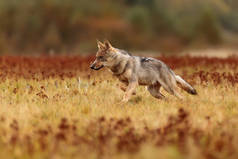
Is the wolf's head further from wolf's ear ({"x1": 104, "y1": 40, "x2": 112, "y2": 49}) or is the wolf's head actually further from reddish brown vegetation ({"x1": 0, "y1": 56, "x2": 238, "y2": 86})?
reddish brown vegetation ({"x1": 0, "y1": 56, "x2": 238, "y2": 86})

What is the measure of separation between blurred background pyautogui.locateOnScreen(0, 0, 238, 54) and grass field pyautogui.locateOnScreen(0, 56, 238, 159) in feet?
35.1

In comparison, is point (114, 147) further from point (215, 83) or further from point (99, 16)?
point (99, 16)

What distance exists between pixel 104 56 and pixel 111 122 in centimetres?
269

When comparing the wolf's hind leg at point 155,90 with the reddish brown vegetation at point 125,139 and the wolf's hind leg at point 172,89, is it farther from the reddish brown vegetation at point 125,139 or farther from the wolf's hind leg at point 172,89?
the reddish brown vegetation at point 125,139

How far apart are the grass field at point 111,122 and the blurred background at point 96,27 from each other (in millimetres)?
10712

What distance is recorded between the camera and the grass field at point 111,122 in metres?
4.20

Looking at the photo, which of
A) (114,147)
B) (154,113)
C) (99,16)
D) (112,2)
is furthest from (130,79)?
(112,2)

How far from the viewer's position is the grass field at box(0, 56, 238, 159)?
420cm

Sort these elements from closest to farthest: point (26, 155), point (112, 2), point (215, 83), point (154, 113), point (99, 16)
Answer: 1. point (26, 155)
2. point (154, 113)
3. point (215, 83)
4. point (99, 16)
5. point (112, 2)

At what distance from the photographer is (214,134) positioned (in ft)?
16.5

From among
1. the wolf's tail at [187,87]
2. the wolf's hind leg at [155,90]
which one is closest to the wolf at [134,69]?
the wolf's tail at [187,87]

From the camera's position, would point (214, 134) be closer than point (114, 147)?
No

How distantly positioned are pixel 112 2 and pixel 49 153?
64.8 ft

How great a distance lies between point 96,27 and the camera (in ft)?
69.9
